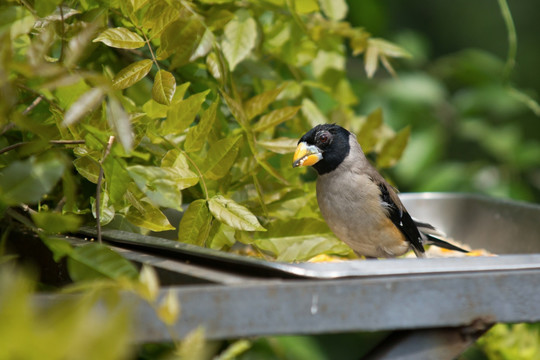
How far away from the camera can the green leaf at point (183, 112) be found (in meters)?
1.22

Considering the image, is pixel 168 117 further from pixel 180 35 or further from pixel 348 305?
pixel 348 305

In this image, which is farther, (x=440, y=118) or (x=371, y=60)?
(x=440, y=118)

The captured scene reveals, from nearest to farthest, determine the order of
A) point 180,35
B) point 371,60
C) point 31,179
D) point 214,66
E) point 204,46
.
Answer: point 31,179
point 180,35
point 204,46
point 214,66
point 371,60

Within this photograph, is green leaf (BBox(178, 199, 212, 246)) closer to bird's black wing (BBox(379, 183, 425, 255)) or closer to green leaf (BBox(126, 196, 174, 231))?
green leaf (BBox(126, 196, 174, 231))

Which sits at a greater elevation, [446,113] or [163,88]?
[163,88]

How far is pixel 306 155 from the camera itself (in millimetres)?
1776

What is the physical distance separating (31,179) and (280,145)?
81 cm

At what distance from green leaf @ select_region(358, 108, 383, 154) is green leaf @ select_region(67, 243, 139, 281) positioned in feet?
3.82

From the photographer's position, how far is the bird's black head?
5.77ft

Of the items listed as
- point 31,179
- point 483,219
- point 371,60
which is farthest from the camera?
point 483,219

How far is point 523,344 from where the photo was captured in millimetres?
2004

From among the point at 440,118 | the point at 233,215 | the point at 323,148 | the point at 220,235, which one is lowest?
the point at 440,118

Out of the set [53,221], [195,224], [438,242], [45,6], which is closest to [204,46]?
[195,224]

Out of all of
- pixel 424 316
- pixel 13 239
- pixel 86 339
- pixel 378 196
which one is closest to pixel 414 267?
pixel 424 316
